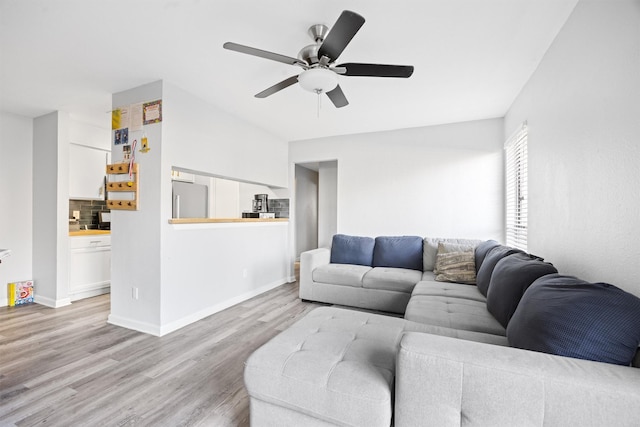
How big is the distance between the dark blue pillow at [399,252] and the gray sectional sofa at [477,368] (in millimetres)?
1889

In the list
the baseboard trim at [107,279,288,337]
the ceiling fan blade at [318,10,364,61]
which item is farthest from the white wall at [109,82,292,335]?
the ceiling fan blade at [318,10,364,61]

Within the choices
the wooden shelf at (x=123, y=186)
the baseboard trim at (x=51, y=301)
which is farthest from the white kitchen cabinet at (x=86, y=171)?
the wooden shelf at (x=123, y=186)

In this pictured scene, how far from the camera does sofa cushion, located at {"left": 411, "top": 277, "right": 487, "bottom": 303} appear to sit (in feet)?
7.91

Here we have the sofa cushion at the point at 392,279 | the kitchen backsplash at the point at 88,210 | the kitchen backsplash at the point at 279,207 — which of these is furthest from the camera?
the kitchen backsplash at the point at 279,207

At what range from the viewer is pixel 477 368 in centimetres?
95

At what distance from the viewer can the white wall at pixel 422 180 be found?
12.3 ft

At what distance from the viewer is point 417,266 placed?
3682mm

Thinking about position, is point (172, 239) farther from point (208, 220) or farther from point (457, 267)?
point (457, 267)

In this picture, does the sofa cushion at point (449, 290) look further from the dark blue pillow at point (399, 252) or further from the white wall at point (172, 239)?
the white wall at point (172, 239)

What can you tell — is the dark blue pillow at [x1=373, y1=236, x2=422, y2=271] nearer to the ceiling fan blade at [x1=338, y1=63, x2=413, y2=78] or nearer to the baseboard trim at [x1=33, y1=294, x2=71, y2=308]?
the ceiling fan blade at [x1=338, y1=63, x2=413, y2=78]

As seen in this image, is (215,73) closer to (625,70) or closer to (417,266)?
(625,70)

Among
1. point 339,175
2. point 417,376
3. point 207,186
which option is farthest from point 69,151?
point 417,376

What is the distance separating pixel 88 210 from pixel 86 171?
0.77m

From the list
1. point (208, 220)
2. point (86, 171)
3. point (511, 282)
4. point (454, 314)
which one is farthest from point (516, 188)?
point (86, 171)
